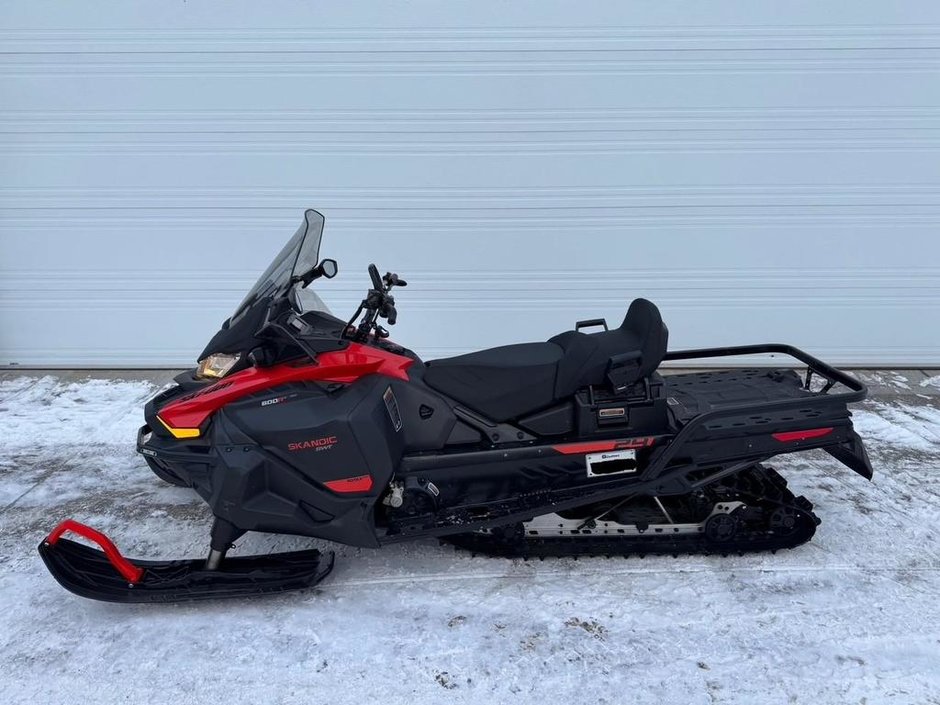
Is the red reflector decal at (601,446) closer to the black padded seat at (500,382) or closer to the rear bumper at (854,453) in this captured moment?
the black padded seat at (500,382)

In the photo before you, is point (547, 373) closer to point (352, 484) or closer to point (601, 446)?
point (601, 446)

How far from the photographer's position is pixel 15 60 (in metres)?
4.91

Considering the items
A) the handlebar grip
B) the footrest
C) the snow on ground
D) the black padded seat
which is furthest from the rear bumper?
the footrest

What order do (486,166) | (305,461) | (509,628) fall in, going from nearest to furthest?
(509,628)
(305,461)
(486,166)

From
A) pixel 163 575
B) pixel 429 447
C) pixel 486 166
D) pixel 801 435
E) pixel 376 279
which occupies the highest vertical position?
pixel 486 166

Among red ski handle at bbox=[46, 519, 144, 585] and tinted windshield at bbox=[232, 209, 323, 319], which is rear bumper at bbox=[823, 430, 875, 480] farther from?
red ski handle at bbox=[46, 519, 144, 585]

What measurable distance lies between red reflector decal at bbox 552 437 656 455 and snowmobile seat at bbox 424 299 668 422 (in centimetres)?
19

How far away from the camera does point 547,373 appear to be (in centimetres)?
280

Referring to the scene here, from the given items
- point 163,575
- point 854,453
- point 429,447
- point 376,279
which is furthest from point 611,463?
point 163,575

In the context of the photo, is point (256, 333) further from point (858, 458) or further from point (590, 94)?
point (590, 94)

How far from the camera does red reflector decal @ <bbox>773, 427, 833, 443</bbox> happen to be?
2814mm

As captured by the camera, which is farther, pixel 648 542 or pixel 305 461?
pixel 648 542

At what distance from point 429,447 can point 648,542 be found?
3.32ft

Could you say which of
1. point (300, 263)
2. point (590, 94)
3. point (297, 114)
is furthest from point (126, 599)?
point (590, 94)
